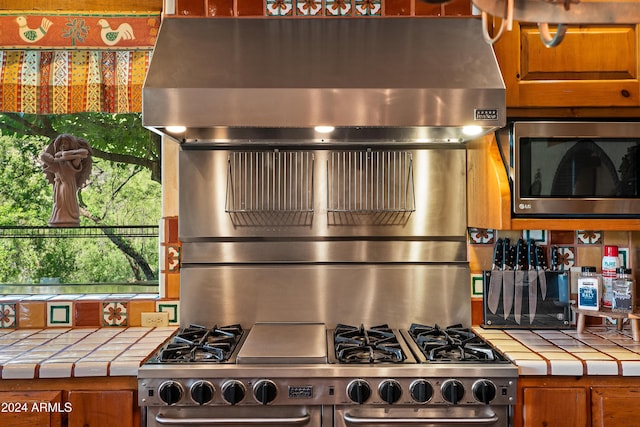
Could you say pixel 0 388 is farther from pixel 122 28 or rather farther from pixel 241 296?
pixel 122 28

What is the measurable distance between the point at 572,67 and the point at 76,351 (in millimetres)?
2006

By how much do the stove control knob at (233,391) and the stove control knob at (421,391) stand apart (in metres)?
0.53

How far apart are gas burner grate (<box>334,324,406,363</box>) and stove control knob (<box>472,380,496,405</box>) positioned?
24cm

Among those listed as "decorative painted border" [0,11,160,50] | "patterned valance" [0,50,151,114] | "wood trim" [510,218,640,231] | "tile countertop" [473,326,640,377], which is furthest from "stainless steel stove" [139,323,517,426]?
→ "decorative painted border" [0,11,160,50]

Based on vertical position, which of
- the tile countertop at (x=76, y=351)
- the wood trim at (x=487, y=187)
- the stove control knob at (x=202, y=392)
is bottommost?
the stove control knob at (x=202, y=392)

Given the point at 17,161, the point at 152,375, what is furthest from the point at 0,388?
the point at 17,161

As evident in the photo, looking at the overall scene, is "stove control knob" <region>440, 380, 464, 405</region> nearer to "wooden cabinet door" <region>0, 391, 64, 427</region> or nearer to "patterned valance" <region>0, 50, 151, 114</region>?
"wooden cabinet door" <region>0, 391, 64, 427</region>

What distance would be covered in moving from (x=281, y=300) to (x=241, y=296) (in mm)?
169

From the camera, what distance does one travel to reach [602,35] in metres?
1.97

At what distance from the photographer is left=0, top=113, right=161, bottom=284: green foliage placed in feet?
8.04

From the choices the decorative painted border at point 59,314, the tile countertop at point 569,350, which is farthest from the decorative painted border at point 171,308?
the tile countertop at point 569,350

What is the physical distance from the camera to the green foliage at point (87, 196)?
2.45 m

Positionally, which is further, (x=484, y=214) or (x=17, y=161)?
(x=17, y=161)

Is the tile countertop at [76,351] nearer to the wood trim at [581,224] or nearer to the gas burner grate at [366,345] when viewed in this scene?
the gas burner grate at [366,345]
